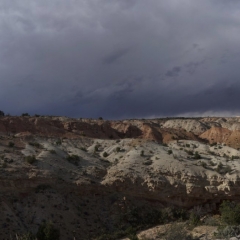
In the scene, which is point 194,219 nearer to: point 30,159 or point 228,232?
point 228,232

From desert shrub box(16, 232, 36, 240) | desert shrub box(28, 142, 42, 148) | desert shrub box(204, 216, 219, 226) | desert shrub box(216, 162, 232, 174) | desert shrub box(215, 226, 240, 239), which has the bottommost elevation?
desert shrub box(16, 232, 36, 240)

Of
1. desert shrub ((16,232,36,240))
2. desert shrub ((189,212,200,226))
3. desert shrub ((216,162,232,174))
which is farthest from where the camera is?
desert shrub ((216,162,232,174))

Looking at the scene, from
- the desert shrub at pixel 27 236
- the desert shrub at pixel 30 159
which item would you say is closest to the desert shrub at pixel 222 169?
the desert shrub at pixel 30 159

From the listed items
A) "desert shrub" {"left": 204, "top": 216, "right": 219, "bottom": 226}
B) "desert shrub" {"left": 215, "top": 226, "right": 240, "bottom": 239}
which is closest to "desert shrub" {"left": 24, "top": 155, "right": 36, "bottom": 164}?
"desert shrub" {"left": 204, "top": 216, "right": 219, "bottom": 226}

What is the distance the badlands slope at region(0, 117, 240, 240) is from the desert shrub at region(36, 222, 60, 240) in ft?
5.18

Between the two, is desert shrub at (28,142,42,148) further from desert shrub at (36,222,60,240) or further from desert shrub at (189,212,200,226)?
desert shrub at (189,212,200,226)

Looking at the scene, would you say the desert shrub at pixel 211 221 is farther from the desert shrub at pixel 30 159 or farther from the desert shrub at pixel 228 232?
the desert shrub at pixel 30 159

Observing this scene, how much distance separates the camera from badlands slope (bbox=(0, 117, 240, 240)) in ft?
110

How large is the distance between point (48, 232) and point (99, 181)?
32.1 ft

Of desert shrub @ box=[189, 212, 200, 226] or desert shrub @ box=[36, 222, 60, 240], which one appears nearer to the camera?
desert shrub @ box=[36, 222, 60, 240]

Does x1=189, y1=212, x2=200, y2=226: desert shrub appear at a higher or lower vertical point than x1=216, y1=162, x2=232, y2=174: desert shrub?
lower

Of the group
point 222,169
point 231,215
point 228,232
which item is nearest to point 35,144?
point 222,169

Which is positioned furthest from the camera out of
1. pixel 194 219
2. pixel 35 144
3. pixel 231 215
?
pixel 35 144

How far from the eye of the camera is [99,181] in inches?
1505
